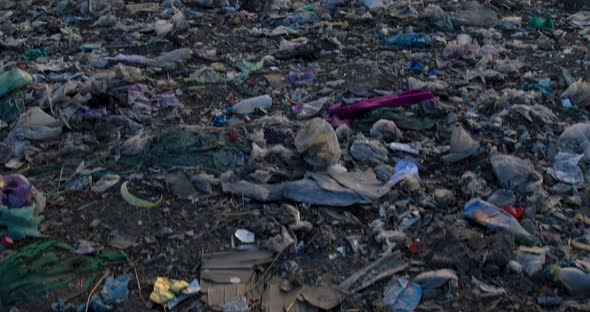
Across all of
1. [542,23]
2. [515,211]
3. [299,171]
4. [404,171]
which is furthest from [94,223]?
[542,23]

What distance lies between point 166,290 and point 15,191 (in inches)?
45.6

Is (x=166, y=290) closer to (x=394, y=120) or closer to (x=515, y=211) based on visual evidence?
(x=515, y=211)

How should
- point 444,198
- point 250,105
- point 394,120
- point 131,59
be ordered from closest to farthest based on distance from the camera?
point 444,198
point 394,120
point 250,105
point 131,59

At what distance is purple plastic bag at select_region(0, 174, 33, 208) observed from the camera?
11.0 feet

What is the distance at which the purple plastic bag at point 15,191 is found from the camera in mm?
3363

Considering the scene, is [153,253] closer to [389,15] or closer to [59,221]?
[59,221]

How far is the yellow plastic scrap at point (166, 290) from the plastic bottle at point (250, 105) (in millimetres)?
1888

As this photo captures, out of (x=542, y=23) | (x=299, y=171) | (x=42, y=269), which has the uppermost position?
(x=542, y=23)

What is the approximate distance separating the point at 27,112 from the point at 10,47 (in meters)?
2.05

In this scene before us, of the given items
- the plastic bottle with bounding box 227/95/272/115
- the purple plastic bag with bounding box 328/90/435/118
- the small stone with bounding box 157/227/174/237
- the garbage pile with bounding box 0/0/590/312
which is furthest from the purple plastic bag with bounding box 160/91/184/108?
the small stone with bounding box 157/227/174/237

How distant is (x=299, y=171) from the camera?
147 inches

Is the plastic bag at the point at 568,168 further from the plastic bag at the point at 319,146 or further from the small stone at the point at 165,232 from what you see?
the small stone at the point at 165,232

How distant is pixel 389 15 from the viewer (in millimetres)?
6516

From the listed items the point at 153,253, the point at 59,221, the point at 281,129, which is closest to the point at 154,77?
the point at 281,129
